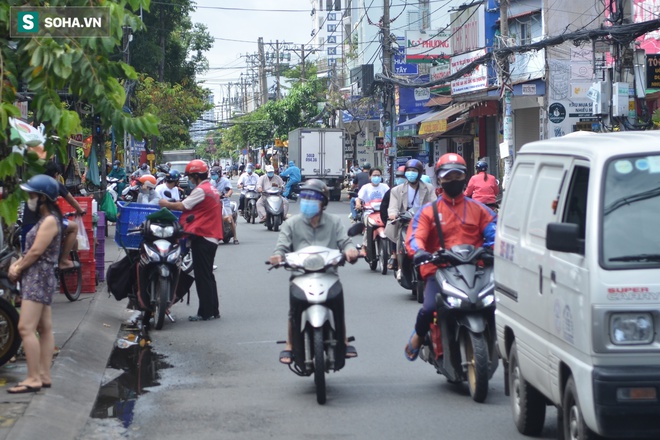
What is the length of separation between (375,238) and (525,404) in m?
11.3

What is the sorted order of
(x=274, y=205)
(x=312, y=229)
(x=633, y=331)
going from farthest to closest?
(x=274, y=205)
(x=312, y=229)
(x=633, y=331)

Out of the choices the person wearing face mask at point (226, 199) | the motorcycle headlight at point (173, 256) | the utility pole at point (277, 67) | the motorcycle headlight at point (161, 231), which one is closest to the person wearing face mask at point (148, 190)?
the person wearing face mask at point (226, 199)

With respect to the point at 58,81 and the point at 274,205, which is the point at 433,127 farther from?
the point at 58,81

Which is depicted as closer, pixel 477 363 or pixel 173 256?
pixel 477 363

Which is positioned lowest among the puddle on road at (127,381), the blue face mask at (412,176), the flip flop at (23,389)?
the puddle on road at (127,381)

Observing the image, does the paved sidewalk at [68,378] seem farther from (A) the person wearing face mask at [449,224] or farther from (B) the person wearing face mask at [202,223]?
(A) the person wearing face mask at [449,224]

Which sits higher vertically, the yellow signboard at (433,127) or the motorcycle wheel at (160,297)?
the yellow signboard at (433,127)

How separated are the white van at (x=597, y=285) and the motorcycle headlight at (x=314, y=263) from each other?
6.89ft

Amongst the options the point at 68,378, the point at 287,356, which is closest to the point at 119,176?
the point at 68,378

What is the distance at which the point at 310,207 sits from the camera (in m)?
8.61

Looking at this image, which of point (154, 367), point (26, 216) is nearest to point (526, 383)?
point (154, 367)

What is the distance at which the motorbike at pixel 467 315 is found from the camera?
8.02 metres

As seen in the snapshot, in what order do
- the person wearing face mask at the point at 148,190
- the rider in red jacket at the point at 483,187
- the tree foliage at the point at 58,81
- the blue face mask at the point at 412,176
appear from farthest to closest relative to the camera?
the rider in red jacket at the point at 483,187 → the person wearing face mask at the point at 148,190 → the blue face mask at the point at 412,176 → the tree foliage at the point at 58,81

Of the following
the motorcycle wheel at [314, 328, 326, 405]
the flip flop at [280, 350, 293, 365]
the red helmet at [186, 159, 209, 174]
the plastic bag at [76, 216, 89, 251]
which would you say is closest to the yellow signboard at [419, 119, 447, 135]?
the plastic bag at [76, 216, 89, 251]
